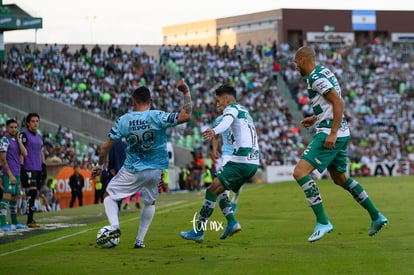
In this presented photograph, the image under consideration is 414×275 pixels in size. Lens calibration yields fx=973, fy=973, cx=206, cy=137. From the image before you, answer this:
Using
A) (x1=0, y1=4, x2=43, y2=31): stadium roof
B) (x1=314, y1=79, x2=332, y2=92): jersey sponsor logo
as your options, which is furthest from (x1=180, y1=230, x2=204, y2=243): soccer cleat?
(x1=0, y1=4, x2=43, y2=31): stadium roof

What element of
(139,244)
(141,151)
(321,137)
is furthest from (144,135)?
(321,137)

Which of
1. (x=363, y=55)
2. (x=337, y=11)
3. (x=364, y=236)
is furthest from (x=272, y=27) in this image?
(x=364, y=236)

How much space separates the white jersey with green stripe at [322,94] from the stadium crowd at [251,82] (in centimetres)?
2931

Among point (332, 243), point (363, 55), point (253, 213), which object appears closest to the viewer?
point (332, 243)

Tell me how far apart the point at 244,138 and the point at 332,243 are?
6.17 ft

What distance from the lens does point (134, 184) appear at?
12938 mm

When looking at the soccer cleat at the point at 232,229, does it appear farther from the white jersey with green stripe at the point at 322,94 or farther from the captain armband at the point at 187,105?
the white jersey with green stripe at the point at 322,94

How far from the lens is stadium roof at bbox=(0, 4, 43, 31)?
3612 centimetres

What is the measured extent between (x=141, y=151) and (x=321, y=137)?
2.43m

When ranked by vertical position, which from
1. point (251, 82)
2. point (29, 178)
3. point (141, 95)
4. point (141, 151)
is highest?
point (251, 82)

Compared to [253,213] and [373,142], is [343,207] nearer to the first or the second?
[253,213]

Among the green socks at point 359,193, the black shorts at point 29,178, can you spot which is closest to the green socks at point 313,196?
the green socks at point 359,193

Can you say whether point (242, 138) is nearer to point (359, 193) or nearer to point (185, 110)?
point (185, 110)

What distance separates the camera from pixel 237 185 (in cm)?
1339
